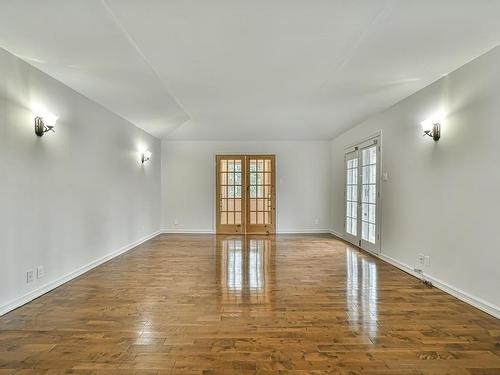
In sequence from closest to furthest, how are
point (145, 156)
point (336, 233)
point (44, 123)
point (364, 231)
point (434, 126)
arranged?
point (44, 123)
point (434, 126)
point (364, 231)
point (145, 156)
point (336, 233)

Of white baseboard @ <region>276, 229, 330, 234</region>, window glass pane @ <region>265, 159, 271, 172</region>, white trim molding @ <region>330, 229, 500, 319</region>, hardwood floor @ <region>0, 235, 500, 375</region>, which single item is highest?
window glass pane @ <region>265, 159, 271, 172</region>

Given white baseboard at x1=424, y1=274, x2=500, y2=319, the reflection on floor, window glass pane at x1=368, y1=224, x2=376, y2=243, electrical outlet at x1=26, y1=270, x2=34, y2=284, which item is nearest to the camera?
white baseboard at x1=424, y1=274, x2=500, y2=319

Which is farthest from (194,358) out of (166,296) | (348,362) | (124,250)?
(124,250)

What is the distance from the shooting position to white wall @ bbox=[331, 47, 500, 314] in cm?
282

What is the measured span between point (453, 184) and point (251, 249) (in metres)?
3.55

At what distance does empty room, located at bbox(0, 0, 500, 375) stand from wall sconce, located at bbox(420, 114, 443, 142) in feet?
0.05

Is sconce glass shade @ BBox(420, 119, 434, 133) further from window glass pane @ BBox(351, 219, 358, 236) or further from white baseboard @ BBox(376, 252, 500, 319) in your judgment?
window glass pane @ BBox(351, 219, 358, 236)

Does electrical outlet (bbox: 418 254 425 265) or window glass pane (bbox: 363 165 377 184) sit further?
window glass pane (bbox: 363 165 377 184)

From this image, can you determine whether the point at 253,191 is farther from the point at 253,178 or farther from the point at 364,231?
the point at 364,231

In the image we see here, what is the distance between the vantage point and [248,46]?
281cm

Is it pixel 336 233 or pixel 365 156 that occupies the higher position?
pixel 365 156

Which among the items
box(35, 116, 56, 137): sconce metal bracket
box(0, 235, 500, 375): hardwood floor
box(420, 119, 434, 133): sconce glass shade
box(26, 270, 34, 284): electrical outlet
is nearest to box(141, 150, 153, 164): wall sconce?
box(0, 235, 500, 375): hardwood floor

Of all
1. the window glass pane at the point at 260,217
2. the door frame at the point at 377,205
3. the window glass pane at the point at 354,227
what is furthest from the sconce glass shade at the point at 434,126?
the window glass pane at the point at 260,217

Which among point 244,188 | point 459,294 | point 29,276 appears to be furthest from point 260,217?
point 29,276
